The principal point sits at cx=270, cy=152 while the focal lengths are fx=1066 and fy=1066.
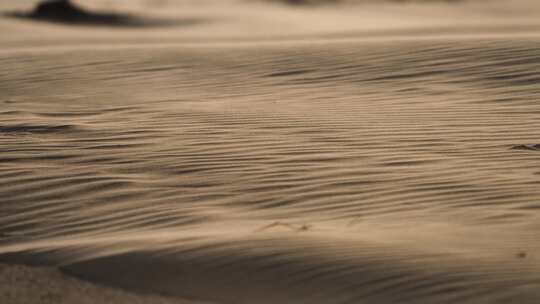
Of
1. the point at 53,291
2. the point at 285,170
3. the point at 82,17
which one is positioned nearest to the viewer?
the point at 53,291

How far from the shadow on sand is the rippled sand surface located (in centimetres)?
869

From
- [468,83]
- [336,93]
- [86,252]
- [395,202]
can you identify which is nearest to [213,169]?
[395,202]

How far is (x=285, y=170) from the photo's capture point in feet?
Answer: 19.7

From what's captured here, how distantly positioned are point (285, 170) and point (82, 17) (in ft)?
52.4

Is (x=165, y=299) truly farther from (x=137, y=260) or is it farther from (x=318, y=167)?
(x=318, y=167)

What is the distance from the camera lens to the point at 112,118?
26.1 feet

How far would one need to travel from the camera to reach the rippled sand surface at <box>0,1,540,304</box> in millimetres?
4148

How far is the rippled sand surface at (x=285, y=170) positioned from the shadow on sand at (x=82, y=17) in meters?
8.69

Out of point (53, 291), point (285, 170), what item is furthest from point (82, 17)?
point (53, 291)

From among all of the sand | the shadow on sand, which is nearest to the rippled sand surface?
the sand

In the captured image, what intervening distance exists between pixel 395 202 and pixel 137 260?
1.45m

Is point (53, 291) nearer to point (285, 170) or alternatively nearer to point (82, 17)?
point (285, 170)

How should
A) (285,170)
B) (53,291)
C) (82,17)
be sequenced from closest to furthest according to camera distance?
(53,291), (285,170), (82,17)

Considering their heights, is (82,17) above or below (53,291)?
above
